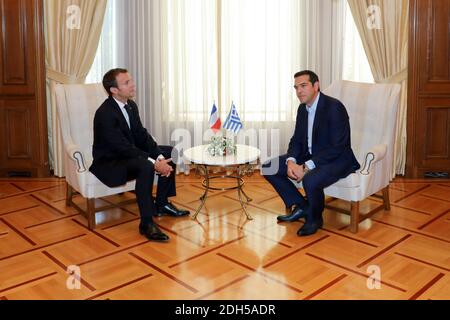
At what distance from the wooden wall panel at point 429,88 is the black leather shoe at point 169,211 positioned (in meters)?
2.41

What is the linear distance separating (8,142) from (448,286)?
4.39 meters

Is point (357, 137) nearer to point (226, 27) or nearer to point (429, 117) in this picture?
point (429, 117)

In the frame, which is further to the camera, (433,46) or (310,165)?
(433,46)

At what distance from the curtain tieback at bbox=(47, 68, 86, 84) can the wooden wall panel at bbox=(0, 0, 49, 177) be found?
0.30 feet

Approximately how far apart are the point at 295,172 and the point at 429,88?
2.00m

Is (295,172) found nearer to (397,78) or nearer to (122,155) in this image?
(122,155)

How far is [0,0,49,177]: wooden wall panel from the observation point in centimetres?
564

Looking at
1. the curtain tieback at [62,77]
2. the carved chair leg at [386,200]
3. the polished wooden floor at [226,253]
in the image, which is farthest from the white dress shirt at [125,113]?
the carved chair leg at [386,200]

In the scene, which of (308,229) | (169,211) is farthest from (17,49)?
(308,229)

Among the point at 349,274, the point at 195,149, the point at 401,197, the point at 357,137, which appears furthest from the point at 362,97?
the point at 349,274

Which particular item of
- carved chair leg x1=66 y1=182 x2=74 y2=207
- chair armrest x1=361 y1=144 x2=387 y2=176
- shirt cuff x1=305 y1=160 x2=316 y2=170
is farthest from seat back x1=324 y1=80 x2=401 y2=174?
carved chair leg x1=66 y1=182 x2=74 y2=207

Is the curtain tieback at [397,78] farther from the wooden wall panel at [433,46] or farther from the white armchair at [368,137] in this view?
the white armchair at [368,137]

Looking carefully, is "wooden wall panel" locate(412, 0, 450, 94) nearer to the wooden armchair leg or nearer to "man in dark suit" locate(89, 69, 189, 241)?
the wooden armchair leg

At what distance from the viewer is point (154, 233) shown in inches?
163
